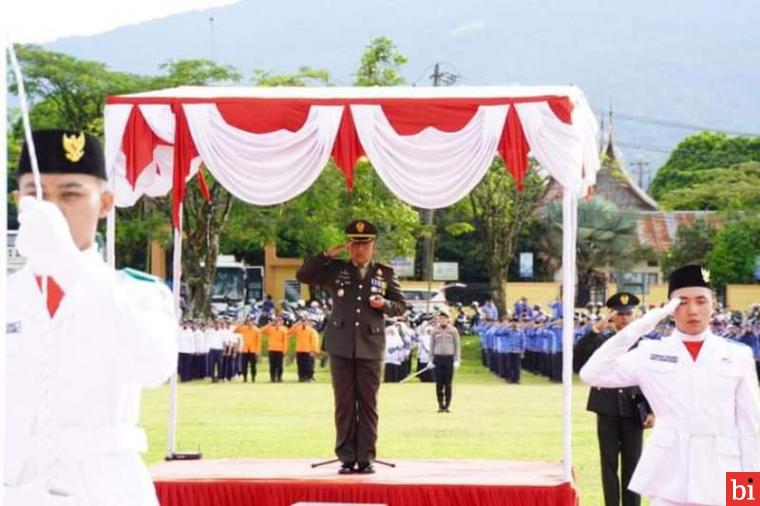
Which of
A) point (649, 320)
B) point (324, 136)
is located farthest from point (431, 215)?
point (649, 320)

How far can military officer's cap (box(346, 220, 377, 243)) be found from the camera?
35.7 ft

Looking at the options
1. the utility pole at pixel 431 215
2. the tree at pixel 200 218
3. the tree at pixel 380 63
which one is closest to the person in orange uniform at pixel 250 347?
the tree at pixel 200 218

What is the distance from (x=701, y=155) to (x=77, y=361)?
90.7m

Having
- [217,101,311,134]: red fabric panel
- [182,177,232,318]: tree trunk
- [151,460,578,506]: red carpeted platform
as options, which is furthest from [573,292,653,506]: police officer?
[182,177,232,318]: tree trunk

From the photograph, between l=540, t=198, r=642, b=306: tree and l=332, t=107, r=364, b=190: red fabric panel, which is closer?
l=332, t=107, r=364, b=190: red fabric panel

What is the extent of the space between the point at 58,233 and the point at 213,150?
24.0ft

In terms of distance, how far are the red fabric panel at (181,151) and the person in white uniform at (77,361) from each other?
6.65 meters

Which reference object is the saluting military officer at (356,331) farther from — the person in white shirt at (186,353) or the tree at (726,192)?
the tree at (726,192)

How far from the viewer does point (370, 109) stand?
35.3 ft

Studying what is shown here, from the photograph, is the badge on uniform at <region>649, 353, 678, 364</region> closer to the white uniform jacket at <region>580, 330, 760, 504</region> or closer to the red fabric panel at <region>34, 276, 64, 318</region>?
the white uniform jacket at <region>580, 330, 760, 504</region>

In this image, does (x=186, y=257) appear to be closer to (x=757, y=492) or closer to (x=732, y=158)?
(x=757, y=492)

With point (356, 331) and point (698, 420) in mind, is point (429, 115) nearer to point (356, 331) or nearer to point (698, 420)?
point (356, 331)

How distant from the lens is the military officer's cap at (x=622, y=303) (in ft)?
33.8

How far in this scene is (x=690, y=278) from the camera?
7.77 m
